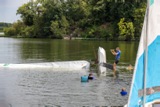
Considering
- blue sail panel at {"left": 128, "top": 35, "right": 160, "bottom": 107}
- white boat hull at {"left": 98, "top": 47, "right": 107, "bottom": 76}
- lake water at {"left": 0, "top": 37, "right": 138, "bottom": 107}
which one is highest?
blue sail panel at {"left": 128, "top": 35, "right": 160, "bottom": 107}

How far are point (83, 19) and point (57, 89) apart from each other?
311 ft

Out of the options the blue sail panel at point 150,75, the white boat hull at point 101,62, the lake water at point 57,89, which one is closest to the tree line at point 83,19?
the white boat hull at point 101,62

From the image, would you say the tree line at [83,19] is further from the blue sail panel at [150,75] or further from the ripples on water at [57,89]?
the blue sail panel at [150,75]

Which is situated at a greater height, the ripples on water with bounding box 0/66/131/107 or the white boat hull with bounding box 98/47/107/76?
the white boat hull with bounding box 98/47/107/76

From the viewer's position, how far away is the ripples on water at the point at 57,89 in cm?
1916

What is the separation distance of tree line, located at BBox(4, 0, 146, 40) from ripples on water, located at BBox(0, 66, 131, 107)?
2872 inches

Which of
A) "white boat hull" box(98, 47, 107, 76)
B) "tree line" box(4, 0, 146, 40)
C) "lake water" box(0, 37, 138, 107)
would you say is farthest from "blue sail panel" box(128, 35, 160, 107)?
"tree line" box(4, 0, 146, 40)

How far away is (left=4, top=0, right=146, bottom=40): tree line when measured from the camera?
103562mm

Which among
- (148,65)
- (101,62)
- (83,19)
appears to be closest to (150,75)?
(148,65)

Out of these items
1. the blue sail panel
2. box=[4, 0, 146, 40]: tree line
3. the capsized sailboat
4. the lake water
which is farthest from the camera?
box=[4, 0, 146, 40]: tree line

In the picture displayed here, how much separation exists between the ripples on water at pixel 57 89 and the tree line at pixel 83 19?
72.9 meters

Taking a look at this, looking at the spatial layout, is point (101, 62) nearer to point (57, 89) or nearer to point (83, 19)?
point (57, 89)

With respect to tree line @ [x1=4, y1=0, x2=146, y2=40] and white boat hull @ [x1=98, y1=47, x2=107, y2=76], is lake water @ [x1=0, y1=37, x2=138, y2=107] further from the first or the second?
tree line @ [x1=4, y1=0, x2=146, y2=40]

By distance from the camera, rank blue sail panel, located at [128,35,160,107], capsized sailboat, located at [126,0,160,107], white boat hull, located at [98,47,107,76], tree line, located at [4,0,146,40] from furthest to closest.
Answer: tree line, located at [4,0,146,40]
white boat hull, located at [98,47,107,76]
blue sail panel, located at [128,35,160,107]
capsized sailboat, located at [126,0,160,107]
